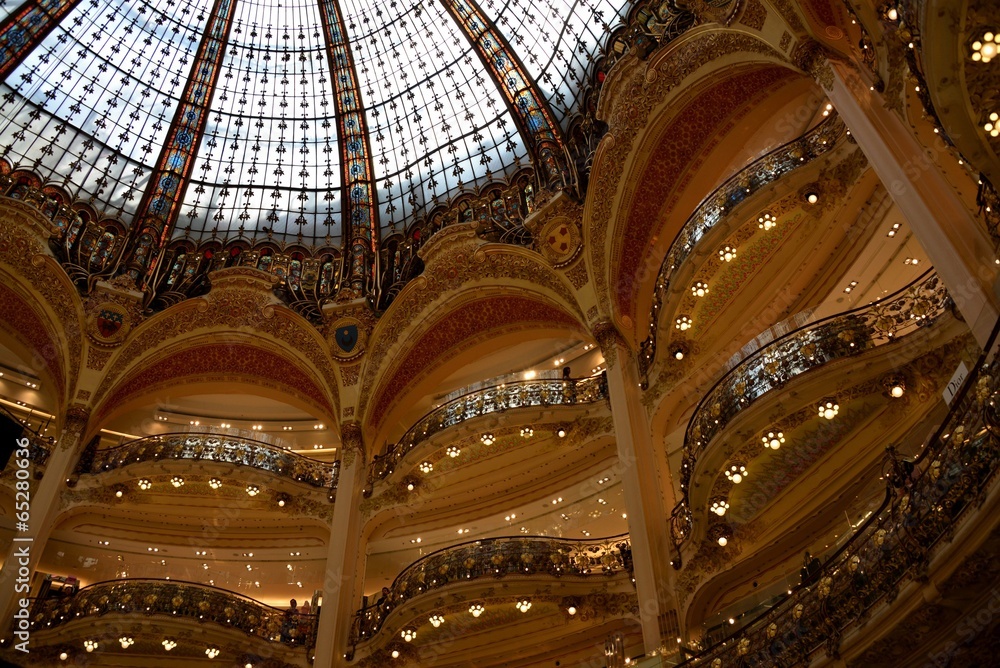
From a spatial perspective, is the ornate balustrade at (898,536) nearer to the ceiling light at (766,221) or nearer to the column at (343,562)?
the ceiling light at (766,221)

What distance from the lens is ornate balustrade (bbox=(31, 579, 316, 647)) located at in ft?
49.5

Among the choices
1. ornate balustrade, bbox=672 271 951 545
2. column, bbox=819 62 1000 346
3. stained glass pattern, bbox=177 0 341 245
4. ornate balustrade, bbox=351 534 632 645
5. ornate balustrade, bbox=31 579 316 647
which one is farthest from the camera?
stained glass pattern, bbox=177 0 341 245

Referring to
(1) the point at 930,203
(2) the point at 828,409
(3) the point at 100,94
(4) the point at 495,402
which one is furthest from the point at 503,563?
(3) the point at 100,94

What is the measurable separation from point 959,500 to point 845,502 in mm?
4653

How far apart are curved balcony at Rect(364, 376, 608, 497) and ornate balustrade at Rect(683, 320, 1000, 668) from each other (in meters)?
7.00

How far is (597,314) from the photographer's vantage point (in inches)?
609

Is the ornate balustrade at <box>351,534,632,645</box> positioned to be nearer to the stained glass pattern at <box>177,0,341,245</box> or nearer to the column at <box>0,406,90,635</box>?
the column at <box>0,406,90,635</box>

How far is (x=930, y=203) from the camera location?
8289 mm

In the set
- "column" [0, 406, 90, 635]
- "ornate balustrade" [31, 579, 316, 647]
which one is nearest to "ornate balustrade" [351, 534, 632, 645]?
"ornate balustrade" [31, 579, 316, 647]

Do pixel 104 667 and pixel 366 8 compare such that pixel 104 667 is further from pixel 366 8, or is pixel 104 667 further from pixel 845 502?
pixel 366 8

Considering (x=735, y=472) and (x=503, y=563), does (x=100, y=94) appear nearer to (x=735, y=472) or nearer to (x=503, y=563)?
(x=503, y=563)

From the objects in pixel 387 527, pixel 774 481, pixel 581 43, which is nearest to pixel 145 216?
pixel 387 527

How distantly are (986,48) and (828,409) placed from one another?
16.3 ft

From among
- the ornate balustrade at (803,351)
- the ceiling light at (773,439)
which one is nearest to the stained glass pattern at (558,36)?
the ornate balustrade at (803,351)
